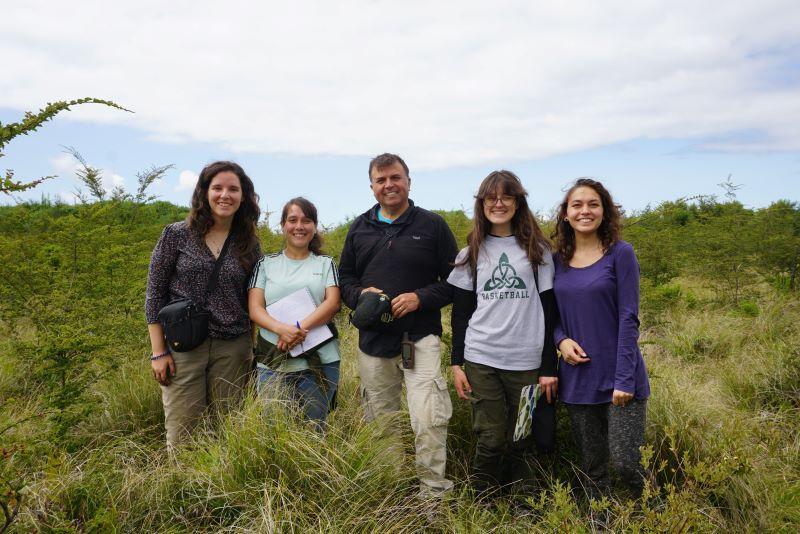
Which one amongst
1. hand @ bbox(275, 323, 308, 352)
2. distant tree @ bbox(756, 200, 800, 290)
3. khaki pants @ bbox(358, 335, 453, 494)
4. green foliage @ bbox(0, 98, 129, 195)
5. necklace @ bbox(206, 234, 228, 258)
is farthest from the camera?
distant tree @ bbox(756, 200, 800, 290)

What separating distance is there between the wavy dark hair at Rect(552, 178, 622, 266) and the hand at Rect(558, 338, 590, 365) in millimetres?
505

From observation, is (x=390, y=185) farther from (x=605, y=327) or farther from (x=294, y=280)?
(x=605, y=327)

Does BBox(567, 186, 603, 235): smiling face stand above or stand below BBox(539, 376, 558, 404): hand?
above

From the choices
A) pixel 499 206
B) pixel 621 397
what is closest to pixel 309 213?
pixel 499 206

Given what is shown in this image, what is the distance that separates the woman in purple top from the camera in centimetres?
311

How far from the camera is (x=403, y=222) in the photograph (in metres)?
3.78

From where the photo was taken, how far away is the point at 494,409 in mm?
3471

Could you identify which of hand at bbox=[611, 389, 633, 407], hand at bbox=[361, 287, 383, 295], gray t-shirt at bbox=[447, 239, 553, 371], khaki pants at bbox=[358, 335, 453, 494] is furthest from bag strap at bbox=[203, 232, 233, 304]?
hand at bbox=[611, 389, 633, 407]

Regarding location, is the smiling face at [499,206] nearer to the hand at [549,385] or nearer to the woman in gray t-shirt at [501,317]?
the woman in gray t-shirt at [501,317]

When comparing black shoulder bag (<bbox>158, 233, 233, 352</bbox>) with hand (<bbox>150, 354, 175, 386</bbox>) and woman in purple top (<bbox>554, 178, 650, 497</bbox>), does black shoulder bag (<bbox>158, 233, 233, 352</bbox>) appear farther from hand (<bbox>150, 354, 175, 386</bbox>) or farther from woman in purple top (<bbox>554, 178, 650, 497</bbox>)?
woman in purple top (<bbox>554, 178, 650, 497</bbox>)

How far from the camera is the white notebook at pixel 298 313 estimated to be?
3775 millimetres

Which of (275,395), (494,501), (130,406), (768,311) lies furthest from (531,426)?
(768,311)

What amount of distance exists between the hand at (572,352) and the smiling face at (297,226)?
190 cm

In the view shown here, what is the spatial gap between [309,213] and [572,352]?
2032 millimetres
